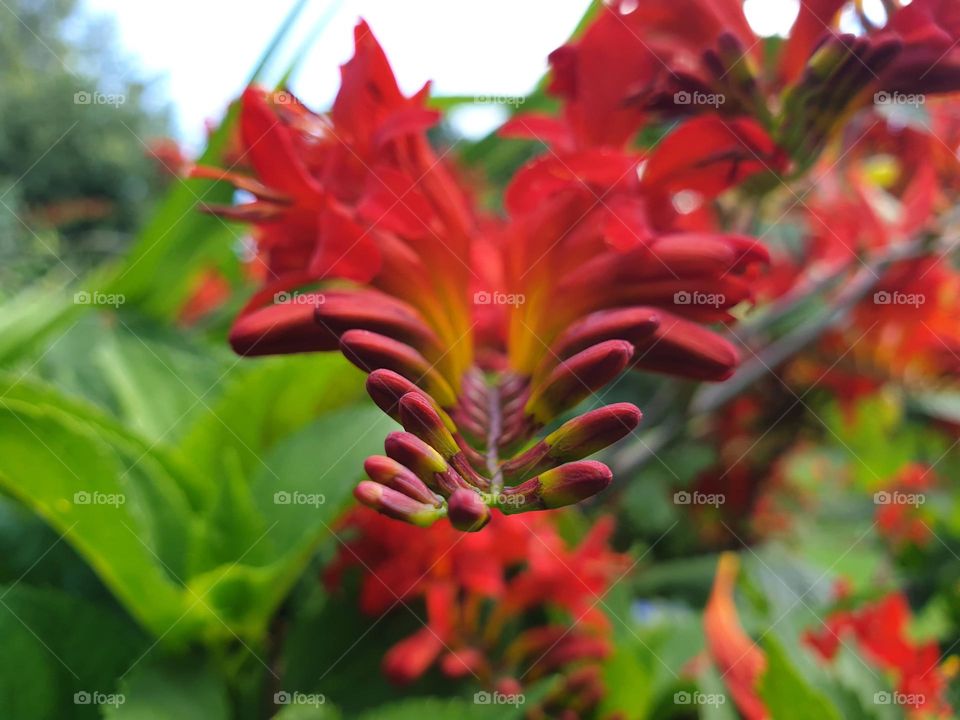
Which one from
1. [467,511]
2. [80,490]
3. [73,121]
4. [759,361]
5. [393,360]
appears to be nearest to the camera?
[467,511]

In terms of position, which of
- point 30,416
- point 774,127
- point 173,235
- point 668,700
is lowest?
point 668,700

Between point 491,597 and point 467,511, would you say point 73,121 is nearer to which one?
point 491,597

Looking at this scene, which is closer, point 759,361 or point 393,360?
point 393,360

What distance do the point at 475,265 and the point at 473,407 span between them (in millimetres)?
136

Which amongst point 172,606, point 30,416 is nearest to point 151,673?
point 172,606

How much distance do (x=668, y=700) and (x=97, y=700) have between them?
17.3 inches

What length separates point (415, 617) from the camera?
1.87ft

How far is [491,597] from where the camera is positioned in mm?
631

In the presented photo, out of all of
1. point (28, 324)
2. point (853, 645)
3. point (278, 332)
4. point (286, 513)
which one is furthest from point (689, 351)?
point (28, 324)

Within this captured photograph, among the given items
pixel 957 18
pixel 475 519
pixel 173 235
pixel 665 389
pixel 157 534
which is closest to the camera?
pixel 475 519

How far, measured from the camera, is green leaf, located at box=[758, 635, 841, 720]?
1.56 ft

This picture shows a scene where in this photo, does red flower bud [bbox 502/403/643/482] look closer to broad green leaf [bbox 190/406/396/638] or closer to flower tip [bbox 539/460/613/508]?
flower tip [bbox 539/460/613/508]

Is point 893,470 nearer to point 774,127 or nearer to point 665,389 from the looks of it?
point 665,389

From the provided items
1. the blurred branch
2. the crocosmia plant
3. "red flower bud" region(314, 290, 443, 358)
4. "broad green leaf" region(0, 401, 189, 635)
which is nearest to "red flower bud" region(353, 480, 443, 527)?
the crocosmia plant
